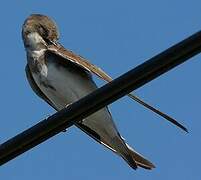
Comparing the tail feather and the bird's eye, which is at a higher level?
the bird's eye

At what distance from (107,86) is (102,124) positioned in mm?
2998

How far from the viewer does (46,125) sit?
379cm

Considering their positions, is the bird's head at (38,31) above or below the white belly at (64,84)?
above

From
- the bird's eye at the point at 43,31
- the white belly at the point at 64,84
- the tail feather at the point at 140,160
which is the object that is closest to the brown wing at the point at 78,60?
the white belly at the point at 64,84

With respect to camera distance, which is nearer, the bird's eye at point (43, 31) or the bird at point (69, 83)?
A: the bird at point (69, 83)

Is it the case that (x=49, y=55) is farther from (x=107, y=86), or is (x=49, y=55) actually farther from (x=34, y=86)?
(x=107, y=86)

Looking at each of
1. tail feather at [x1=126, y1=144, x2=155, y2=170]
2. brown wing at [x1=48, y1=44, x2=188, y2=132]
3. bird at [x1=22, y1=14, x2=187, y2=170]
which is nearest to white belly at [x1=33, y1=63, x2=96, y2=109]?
bird at [x1=22, y1=14, x2=187, y2=170]

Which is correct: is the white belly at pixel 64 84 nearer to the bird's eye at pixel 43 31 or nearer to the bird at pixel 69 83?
the bird at pixel 69 83

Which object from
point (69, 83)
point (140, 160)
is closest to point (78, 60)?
point (69, 83)

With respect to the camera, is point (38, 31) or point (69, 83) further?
point (38, 31)

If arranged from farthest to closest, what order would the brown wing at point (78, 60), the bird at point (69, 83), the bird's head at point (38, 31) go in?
the bird's head at point (38, 31) → the bird at point (69, 83) → the brown wing at point (78, 60)

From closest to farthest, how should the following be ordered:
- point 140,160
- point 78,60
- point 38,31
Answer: point 140,160
point 78,60
point 38,31

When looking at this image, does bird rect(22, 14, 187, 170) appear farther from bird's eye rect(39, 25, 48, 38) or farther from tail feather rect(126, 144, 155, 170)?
bird's eye rect(39, 25, 48, 38)

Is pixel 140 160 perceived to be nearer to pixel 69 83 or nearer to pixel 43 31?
pixel 69 83
